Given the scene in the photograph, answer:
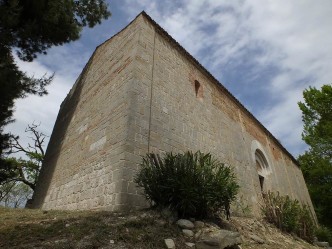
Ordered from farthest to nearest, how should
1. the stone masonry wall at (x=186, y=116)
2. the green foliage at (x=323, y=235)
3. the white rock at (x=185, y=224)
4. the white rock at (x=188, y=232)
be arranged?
the green foliage at (x=323, y=235), the stone masonry wall at (x=186, y=116), the white rock at (x=185, y=224), the white rock at (x=188, y=232)

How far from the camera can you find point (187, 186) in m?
4.70

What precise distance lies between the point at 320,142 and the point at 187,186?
1521 cm

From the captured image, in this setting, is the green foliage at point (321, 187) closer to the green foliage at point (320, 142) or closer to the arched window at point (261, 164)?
the green foliage at point (320, 142)

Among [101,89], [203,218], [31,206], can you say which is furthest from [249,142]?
[31,206]

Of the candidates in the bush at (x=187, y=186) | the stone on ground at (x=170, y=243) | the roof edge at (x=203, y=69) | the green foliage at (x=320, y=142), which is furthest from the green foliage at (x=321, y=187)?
the stone on ground at (x=170, y=243)

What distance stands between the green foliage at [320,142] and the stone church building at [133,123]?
649cm

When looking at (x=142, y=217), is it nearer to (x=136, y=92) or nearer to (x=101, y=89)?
(x=136, y=92)

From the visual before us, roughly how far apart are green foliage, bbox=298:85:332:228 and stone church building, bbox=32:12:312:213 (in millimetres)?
6491

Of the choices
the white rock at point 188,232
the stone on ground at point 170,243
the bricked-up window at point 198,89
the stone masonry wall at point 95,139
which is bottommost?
the stone on ground at point 170,243

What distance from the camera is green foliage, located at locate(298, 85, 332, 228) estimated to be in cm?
1655

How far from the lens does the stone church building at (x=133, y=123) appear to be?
626 cm

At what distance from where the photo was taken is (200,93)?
385 inches

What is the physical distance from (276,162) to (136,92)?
10.9m

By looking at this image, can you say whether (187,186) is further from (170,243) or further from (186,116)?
(186,116)
